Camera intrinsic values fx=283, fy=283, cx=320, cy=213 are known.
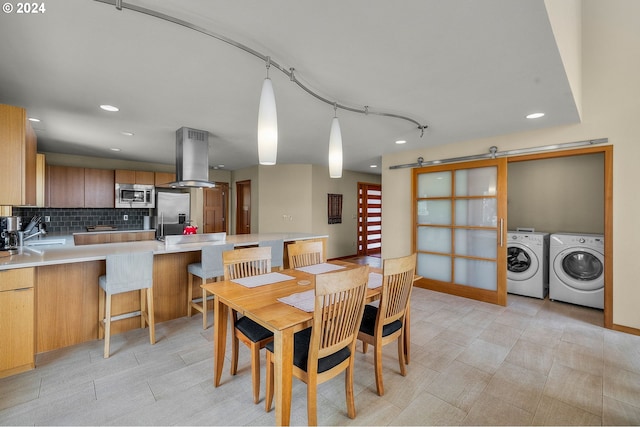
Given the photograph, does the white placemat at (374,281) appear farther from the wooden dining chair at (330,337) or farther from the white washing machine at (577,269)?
the white washing machine at (577,269)

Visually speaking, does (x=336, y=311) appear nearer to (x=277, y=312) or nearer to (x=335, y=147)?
(x=277, y=312)

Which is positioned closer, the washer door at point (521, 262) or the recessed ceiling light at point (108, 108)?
the recessed ceiling light at point (108, 108)

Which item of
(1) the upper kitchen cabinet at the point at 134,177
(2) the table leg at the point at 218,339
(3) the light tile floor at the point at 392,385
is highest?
(1) the upper kitchen cabinet at the point at 134,177

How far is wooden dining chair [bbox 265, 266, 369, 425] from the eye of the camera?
4.76 feet

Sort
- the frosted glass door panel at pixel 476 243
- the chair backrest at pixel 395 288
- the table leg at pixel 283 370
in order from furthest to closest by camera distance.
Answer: the frosted glass door panel at pixel 476 243
the chair backrest at pixel 395 288
the table leg at pixel 283 370

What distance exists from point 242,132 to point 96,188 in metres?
3.50

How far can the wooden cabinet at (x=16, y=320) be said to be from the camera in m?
2.07

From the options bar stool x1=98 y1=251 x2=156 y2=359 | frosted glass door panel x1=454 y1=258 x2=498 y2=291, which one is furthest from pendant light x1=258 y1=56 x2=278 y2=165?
frosted glass door panel x1=454 y1=258 x2=498 y2=291

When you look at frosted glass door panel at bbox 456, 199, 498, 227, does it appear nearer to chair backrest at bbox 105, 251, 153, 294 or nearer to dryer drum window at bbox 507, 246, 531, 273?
dryer drum window at bbox 507, 246, 531, 273

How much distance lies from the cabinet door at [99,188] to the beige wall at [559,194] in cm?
721

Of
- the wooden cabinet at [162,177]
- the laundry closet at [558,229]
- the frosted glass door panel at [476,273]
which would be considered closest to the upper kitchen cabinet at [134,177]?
the wooden cabinet at [162,177]

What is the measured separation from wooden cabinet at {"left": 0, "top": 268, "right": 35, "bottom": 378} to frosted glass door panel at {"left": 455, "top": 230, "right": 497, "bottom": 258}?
471 centimetres

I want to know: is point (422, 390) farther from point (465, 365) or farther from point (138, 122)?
A: point (138, 122)

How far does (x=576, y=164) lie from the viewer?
428 cm
